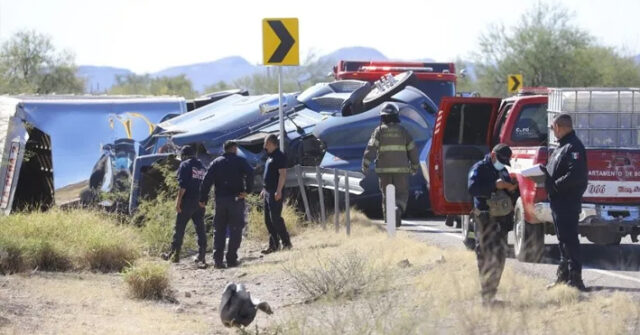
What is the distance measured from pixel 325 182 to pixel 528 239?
505cm

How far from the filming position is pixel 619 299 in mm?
10242

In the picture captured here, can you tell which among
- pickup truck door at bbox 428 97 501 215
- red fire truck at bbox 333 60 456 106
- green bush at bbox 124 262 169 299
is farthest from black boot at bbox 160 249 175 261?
red fire truck at bbox 333 60 456 106

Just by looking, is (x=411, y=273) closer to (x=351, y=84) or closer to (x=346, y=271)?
(x=346, y=271)

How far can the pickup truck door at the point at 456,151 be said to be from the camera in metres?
15.8

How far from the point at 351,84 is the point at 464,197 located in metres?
7.62

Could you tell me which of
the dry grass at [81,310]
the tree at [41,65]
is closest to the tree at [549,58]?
the tree at [41,65]

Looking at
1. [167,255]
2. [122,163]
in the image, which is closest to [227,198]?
[167,255]

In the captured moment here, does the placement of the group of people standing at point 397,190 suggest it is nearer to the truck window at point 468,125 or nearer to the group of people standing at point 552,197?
the group of people standing at point 552,197

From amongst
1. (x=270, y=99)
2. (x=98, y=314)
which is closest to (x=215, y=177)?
(x=98, y=314)

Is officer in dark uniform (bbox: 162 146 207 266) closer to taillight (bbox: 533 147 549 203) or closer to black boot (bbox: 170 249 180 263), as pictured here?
black boot (bbox: 170 249 180 263)

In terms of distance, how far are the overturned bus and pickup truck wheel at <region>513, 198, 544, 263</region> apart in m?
9.57

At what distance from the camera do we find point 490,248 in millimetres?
11055

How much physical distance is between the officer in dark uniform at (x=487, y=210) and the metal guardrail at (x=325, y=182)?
212 inches

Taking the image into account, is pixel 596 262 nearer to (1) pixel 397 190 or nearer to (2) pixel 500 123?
(2) pixel 500 123
